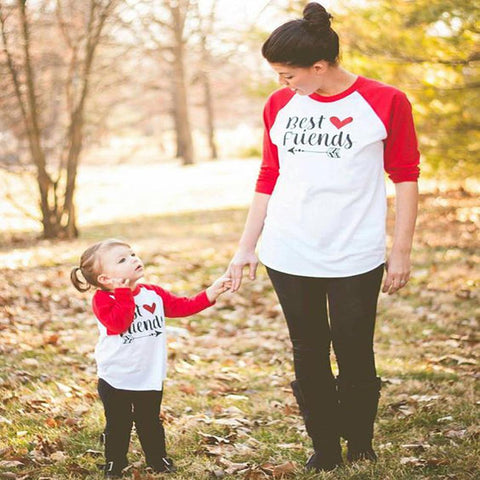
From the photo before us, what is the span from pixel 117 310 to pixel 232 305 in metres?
4.34

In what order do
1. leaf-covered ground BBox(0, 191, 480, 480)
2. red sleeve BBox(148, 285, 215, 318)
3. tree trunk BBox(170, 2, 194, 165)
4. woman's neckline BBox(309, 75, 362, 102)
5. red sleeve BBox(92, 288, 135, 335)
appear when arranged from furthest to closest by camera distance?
1. tree trunk BBox(170, 2, 194, 165)
2. leaf-covered ground BBox(0, 191, 480, 480)
3. red sleeve BBox(148, 285, 215, 318)
4. red sleeve BBox(92, 288, 135, 335)
5. woman's neckline BBox(309, 75, 362, 102)

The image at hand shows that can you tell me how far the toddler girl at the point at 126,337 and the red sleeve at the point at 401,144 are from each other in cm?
94

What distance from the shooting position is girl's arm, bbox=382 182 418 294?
10.2ft

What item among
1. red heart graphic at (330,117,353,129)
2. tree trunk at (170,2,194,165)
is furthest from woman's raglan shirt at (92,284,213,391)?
tree trunk at (170,2,194,165)

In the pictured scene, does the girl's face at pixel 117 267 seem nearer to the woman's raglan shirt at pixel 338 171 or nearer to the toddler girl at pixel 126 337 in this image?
the toddler girl at pixel 126 337

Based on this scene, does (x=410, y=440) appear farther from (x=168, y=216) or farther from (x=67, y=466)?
(x=168, y=216)

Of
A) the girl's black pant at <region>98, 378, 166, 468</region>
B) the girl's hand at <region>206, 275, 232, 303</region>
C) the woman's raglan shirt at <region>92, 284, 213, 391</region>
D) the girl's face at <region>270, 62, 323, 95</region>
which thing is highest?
the girl's face at <region>270, 62, 323, 95</region>

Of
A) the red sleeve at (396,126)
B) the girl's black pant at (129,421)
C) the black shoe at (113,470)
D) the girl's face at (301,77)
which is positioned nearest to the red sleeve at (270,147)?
the girl's face at (301,77)

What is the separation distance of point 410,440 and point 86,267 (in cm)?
193

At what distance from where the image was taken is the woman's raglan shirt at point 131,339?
130 inches

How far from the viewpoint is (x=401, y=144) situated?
3033 mm

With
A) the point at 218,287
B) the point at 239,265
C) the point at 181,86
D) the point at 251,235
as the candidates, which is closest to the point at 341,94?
the point at 251,235

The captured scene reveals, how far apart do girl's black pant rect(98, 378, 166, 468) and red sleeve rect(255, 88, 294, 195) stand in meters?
1.10

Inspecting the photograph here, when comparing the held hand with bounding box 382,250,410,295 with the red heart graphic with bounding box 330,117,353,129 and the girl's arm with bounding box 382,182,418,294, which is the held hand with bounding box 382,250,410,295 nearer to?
the girl's arm with bounding box 382,182,418,294
